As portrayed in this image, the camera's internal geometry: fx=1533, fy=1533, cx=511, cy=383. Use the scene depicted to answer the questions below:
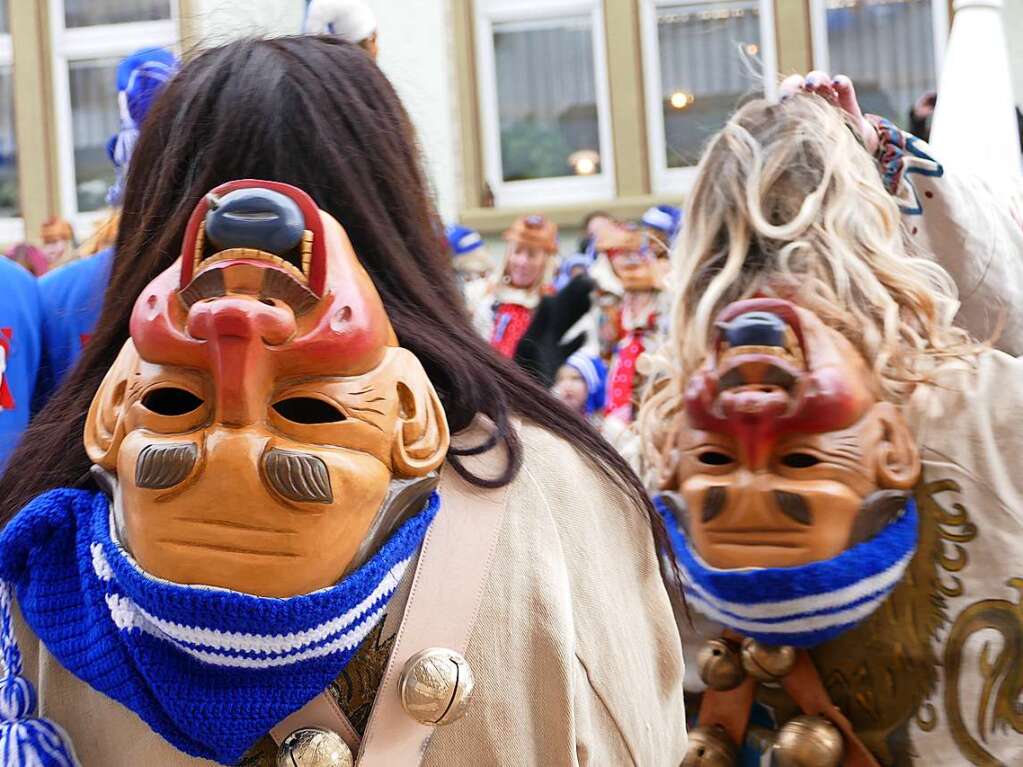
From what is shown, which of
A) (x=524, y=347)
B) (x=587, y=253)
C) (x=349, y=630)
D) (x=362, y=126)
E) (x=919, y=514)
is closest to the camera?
(x=349, y=630)

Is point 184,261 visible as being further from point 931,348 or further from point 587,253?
point 587,253

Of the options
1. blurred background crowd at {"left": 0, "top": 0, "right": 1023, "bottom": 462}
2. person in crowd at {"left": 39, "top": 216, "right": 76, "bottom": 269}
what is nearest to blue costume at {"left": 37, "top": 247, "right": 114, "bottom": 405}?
person in crowd at {"left": 39, "top": 216, "right": 76, "bottom": 269}

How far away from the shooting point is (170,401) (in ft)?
4.71

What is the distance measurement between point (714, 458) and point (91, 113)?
10188 mm

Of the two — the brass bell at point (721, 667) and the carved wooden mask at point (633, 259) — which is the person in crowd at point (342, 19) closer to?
the brass bell at point (721, 667)

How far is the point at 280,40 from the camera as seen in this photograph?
5.40 feet

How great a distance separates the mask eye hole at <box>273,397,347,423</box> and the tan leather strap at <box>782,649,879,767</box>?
3.52ft

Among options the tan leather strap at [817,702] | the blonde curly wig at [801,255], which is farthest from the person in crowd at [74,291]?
the tan leather strap at [817,702]

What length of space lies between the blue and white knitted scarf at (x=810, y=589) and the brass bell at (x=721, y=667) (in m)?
0.07

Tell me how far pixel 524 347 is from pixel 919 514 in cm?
449

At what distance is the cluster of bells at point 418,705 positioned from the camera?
1418mm

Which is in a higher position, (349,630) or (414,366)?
(414,366)

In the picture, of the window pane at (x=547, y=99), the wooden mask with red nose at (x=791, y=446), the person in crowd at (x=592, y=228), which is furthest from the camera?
the window pane at (x=547, y=99)

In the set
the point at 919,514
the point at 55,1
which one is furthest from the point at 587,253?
the point at 919,514
